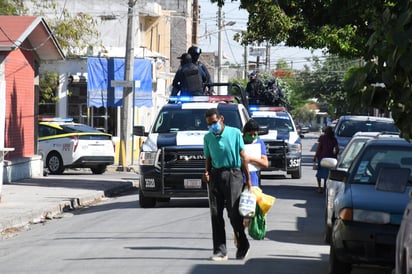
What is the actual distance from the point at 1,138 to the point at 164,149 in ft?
11.3

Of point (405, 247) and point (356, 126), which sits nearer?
point (405, 247)

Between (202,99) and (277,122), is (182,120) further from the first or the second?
(277,122)

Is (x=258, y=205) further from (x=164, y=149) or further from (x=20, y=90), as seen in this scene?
(x=20, y=90)

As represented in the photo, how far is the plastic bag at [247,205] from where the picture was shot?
12.4 metres

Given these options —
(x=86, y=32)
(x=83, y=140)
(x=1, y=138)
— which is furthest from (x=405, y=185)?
(x=86, y=32)

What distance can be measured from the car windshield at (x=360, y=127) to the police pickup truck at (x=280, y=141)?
177 centimetres

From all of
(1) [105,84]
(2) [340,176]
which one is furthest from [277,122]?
(2) [340,176]

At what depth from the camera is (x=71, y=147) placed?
101ft

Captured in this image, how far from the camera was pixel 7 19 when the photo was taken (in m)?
26.2

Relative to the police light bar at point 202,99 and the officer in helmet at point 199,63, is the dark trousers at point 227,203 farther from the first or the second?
the officer in helmet at point 199,63

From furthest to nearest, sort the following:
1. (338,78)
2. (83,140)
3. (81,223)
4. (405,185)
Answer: (338,78)
(83,140)
(81,223)
(405,185)

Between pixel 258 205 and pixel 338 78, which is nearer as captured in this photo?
pixel 258 205

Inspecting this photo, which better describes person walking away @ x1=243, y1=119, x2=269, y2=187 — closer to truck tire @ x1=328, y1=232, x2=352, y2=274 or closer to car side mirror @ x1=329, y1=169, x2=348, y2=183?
car side mirror @ x1=329, y1=169, x2=348, y2=183

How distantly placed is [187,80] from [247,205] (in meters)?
10.5
